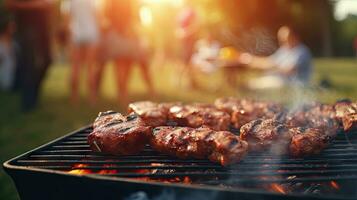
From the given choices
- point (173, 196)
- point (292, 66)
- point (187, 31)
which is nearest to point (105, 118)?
point (173, 196)

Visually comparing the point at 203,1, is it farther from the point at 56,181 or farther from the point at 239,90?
the point at 56,181

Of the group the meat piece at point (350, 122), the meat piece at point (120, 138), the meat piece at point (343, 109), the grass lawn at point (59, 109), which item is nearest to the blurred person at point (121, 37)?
the grass lawn at point (59, 109)

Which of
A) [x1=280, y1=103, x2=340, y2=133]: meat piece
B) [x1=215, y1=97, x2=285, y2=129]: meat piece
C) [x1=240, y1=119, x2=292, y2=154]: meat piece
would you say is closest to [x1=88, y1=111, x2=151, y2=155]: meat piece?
[x1=240, y1=119, x2=292, y2=154]: meat piece

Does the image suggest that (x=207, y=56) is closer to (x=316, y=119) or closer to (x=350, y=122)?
(x=316, y=119)

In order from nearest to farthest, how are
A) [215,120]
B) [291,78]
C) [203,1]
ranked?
[215,120], [291,78], [203,1]

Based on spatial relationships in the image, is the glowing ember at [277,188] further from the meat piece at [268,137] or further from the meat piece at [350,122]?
the meat piece at [350,122]

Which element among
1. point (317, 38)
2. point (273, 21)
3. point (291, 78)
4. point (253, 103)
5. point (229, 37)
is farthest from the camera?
point (317, 38)

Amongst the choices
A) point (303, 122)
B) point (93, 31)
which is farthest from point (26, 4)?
point (303, 122)
